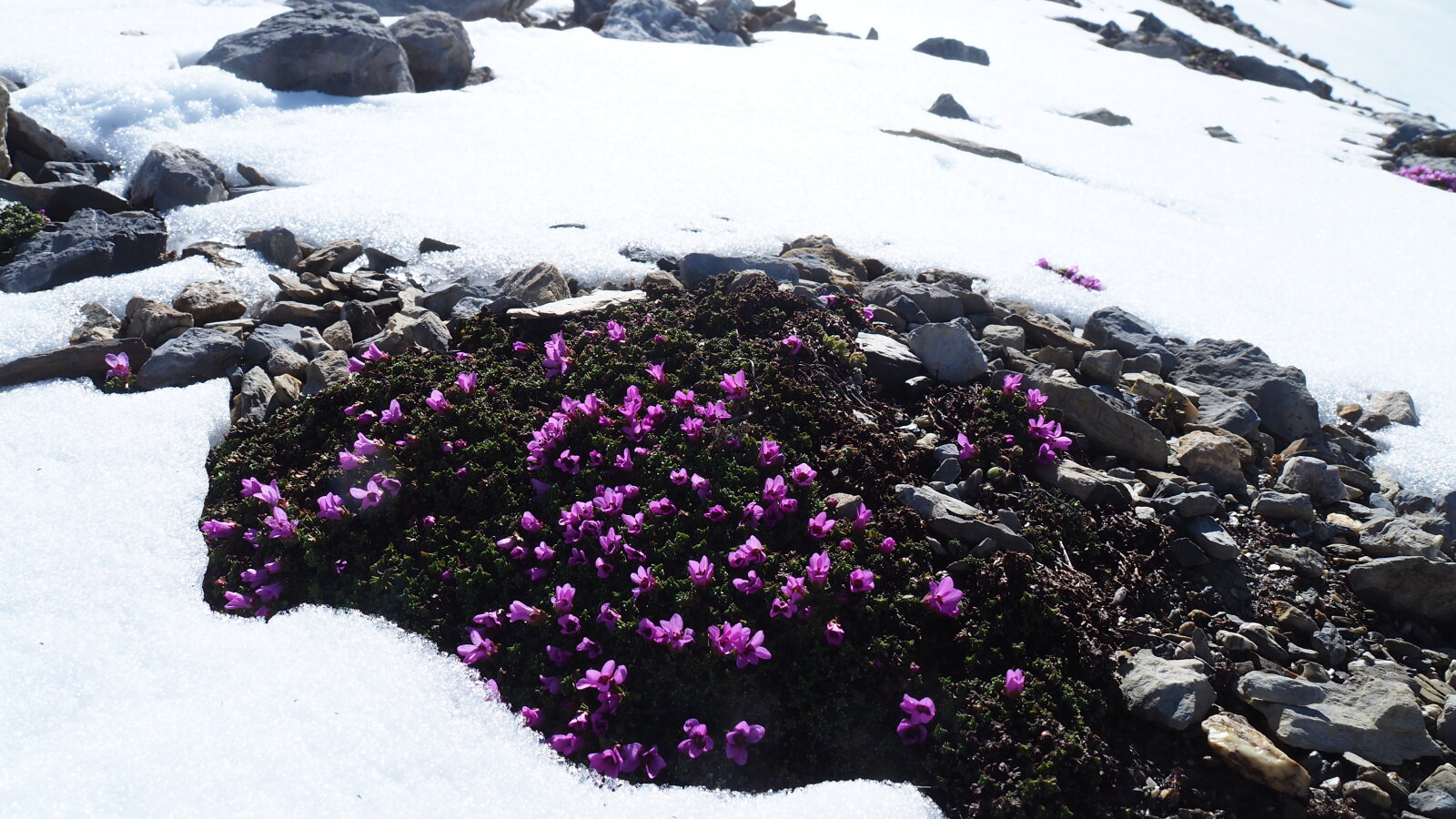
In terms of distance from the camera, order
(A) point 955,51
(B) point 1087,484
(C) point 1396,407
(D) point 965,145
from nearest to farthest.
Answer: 1. (B) point 1087,484
2. (C) point 1396,407
3. (D) point 965,145
4. (A) point 955,51

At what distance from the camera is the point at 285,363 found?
220 inches

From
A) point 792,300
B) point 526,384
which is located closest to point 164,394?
point 526,384

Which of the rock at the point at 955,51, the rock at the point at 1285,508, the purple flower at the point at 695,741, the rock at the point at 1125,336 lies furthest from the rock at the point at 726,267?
the rock at the point at 955,51

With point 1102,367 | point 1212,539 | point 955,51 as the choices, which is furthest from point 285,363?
point 955,51

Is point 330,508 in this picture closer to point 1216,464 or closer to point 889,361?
point 889,361

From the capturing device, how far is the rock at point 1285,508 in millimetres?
4734

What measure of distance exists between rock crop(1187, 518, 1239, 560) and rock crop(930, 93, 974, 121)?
921cm

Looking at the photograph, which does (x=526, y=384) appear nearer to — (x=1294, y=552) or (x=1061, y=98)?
(x=1294, y=552)

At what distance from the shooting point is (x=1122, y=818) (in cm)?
337

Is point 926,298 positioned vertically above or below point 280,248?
above

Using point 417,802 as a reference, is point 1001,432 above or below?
above

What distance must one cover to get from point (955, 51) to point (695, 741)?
1642 centimetres

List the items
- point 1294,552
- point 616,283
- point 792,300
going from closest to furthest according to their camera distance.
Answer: point 1294,552, point 792,300, point 616,283

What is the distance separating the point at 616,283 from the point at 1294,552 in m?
4.53
